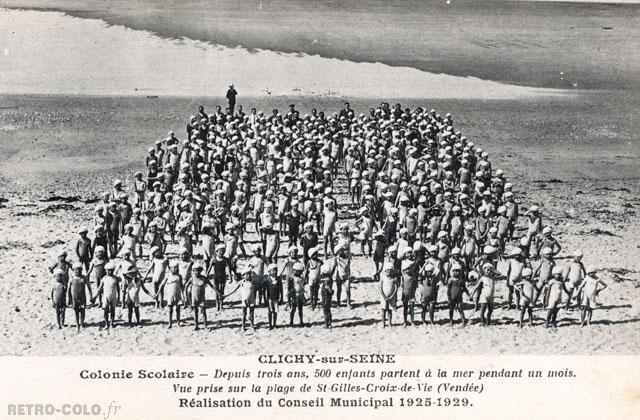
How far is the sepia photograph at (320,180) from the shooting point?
40.4 ft

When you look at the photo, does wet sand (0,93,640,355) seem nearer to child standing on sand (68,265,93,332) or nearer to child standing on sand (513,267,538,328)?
child standing on sand (513,267,538,328)

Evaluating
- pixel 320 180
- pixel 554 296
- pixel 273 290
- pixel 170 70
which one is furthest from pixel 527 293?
pixel 170 70

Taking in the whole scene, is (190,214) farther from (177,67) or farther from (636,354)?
(177,67)

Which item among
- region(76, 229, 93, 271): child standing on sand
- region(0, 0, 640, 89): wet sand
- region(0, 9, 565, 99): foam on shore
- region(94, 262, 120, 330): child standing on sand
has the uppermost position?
region(0, 0, 640, 89): wet sand

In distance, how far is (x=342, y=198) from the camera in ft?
67.8

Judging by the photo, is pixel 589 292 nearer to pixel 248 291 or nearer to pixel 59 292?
Answer: pixel 248 291

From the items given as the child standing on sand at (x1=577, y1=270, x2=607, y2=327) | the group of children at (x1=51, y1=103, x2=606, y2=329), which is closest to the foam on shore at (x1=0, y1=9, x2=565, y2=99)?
the group of children at (x1=51, y1=103, x2=606, y2=329)

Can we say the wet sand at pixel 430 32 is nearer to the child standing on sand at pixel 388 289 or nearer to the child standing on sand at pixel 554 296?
the child standing on sand at pixel 554 296

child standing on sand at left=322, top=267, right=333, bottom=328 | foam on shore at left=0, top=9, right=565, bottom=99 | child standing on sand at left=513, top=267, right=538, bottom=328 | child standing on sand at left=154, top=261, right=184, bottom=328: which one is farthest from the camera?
foam on shore at left=0, top=9, right=565, bottom=99

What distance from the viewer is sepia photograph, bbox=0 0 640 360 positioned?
12328mm

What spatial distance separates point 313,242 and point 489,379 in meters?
4.69

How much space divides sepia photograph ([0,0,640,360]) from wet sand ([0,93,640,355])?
0.26ft

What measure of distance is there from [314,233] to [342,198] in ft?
21.9

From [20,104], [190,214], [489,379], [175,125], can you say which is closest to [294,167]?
[190,214]
